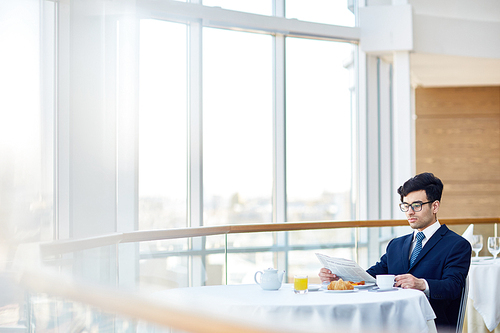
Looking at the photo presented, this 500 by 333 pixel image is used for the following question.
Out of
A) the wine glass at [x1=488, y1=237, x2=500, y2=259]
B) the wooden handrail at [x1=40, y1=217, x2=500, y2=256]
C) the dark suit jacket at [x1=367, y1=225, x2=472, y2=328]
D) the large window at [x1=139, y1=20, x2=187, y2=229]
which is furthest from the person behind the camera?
the large window at [x1=139, y1=20, x2=187, y2=229]

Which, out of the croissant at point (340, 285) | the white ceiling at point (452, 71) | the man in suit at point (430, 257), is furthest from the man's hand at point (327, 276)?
the white ceiling at point (452, 71)

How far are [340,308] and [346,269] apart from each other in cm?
43

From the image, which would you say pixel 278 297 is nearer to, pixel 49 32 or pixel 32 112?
pixel 32 112

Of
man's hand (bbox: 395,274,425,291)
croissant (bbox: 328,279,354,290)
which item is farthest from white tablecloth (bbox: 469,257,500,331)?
croissant (bbox: 328,279,354,290)

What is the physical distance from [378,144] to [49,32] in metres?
4.19

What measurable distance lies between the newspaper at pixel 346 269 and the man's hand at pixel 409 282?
14 cm

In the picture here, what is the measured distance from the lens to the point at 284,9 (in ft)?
20.6

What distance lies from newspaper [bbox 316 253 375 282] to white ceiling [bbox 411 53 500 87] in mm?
4952

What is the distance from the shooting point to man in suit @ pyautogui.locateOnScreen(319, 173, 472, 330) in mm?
2430

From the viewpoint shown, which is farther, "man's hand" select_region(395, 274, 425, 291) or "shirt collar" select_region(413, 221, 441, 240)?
"shirt collar" select_region(413, 221, 441, 240)

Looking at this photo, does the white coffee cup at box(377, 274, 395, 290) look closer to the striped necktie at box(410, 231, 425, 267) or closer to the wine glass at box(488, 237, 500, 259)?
the striped necktie at box(410, 231, 425, 267)

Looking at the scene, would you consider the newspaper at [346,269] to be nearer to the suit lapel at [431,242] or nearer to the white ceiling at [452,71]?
the suit lapel at [431,242]

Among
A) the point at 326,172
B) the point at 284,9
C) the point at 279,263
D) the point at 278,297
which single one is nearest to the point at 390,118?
the point at 326,172

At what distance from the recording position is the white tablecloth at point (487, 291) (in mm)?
3703
